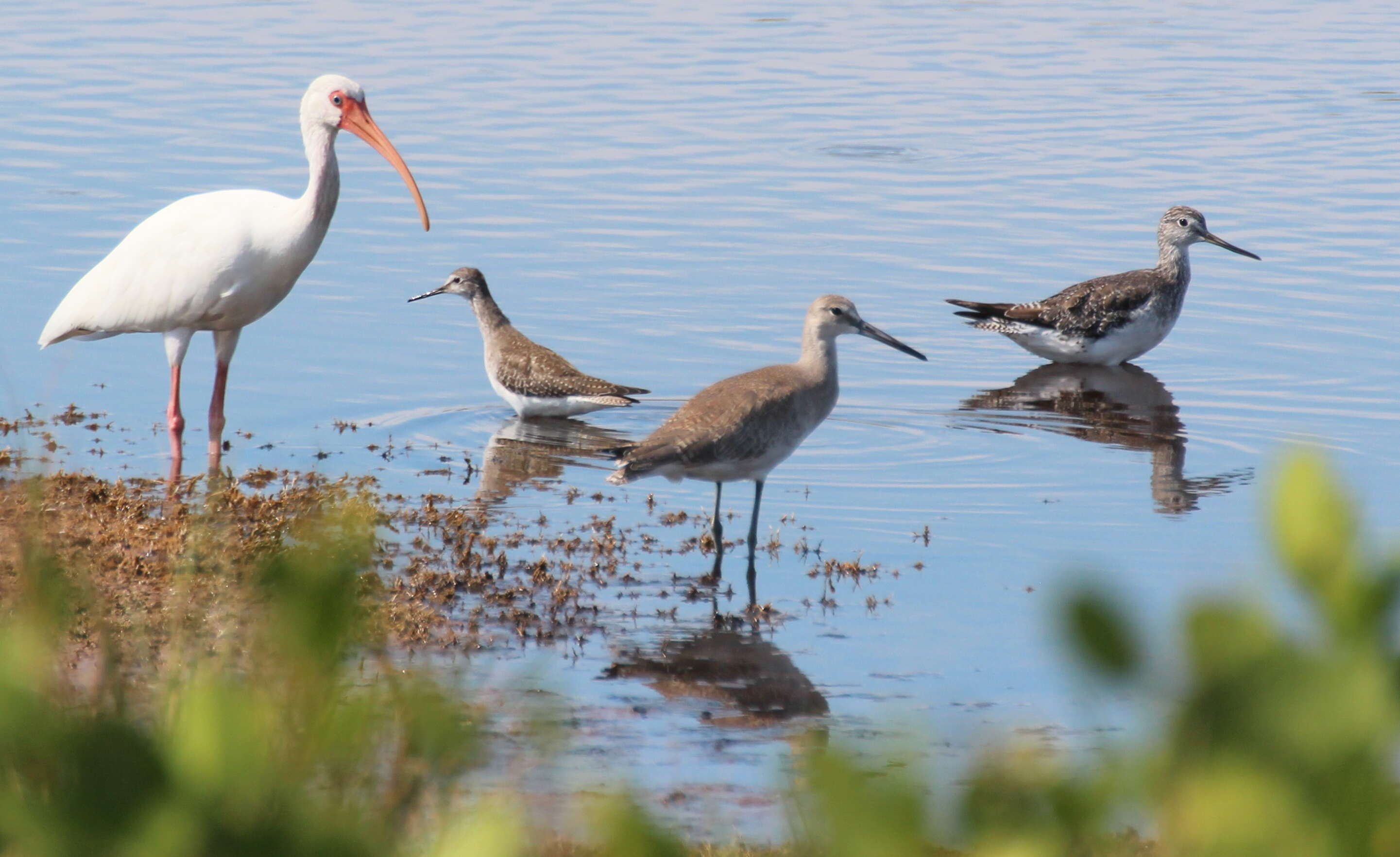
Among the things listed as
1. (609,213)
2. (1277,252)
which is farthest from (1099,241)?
(609,213)

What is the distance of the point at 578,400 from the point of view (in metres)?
10.9

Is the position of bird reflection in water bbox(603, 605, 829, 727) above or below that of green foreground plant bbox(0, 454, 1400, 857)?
below

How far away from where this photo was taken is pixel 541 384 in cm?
1092

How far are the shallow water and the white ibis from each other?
827 mm

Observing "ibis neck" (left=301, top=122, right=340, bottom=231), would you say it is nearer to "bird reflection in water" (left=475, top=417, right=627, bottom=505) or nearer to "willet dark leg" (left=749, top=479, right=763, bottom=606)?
"bird reflection in water" (left=475, top=417, right=627, bottom=505)

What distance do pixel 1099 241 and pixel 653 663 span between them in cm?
1066

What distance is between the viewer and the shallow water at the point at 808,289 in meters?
7.11

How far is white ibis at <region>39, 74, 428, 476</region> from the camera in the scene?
8.82 meters

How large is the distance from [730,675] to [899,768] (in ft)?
17.9

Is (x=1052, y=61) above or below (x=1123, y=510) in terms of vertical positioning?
above

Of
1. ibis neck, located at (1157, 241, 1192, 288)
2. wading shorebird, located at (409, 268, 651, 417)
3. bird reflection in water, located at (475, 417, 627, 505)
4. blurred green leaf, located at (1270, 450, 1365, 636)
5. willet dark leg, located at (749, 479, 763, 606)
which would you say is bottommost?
willet dark leg, located at (749, 479, 763, 606)

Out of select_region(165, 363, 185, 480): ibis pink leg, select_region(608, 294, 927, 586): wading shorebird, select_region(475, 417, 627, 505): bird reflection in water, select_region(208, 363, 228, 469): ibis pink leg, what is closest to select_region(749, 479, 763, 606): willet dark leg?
select_region(608, 294, 927, 586): wading shorebird

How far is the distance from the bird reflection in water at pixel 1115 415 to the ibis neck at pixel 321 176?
181 inches

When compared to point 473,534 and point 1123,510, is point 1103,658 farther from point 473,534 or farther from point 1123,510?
point 1123,510
